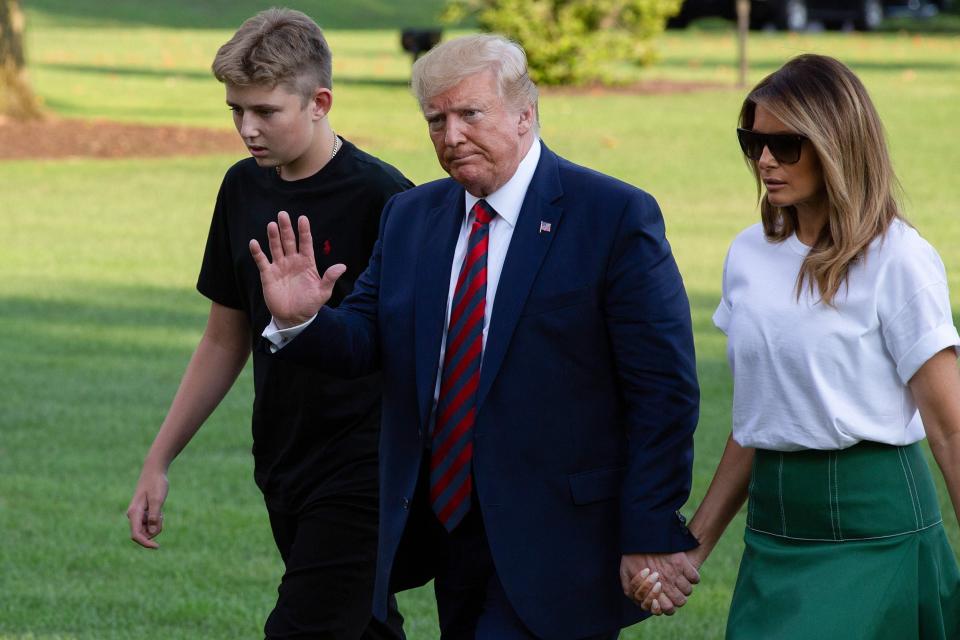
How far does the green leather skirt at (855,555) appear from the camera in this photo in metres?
3.51

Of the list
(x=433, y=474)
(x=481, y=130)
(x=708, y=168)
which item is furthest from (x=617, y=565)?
(x=708, y=168)

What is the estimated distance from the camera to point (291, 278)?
3693mm

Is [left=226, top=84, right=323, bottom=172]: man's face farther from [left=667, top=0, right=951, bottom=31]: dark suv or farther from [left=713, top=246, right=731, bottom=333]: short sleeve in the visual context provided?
[left=667, top=0, right=951, bottom=31]: dark suv

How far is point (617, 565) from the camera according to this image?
12.1 feet

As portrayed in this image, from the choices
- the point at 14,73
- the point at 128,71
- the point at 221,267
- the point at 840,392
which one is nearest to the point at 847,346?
the point at 840,392

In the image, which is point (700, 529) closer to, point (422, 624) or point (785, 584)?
point (785, 584)

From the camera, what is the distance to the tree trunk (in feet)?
79.2

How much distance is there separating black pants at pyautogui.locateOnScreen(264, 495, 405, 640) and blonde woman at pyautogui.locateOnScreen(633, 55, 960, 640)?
979mm

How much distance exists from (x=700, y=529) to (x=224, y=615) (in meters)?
2.82

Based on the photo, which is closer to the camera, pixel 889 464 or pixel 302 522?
pixel 889 464

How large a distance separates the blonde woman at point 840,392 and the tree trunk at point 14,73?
21993mm

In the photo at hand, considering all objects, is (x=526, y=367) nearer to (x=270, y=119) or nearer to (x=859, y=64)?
(x=270, y=119)

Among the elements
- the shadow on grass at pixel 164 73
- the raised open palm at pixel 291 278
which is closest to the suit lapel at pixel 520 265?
the raised open palm at pixel 291 278

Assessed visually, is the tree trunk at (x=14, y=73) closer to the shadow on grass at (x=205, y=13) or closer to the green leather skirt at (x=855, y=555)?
the green leather skirt at (x=855, y=555)
